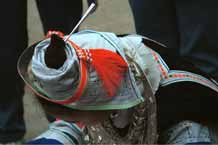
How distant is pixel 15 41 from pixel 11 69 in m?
0.09

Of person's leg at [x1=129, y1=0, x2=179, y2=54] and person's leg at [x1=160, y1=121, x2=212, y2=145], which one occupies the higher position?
person's leg at [x1=129, y1=0, x2=179, y2=54]

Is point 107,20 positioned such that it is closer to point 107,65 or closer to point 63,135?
point 63,135

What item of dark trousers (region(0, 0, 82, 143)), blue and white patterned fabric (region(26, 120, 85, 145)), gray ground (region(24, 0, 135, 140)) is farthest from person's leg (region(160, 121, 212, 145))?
gray ground (region(24, 0, 135, 140))

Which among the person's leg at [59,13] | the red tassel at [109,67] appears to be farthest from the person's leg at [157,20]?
the red tassel at [109,67]

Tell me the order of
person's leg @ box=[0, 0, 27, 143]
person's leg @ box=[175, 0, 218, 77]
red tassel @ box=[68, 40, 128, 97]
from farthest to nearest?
1. person's leg @ box=[0, 0, 27, 143]
2. person's leg @ box=[175, 0, 218, 77]
3. red tassel @ box=[68, 40, 128, 97]

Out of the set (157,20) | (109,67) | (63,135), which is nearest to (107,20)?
(157,20)

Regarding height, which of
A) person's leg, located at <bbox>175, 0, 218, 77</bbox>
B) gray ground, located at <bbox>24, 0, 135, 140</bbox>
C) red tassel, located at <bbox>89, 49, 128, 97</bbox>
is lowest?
gray ground, located at <bbox>24, 0, 135, 140</bbox>

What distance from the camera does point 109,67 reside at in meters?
1.37

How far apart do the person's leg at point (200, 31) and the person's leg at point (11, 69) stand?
0.48m

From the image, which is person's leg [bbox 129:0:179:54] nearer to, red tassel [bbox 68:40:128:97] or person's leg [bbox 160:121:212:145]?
person's leg [bbox 160:121:212:145]

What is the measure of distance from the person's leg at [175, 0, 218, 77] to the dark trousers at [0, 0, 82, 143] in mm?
377

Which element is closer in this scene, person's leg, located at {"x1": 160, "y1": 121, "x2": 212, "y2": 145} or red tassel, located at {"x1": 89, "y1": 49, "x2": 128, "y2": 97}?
red tassel, located at {"x1": 89, "y1": 49, "x2": 128, "y2": 97}

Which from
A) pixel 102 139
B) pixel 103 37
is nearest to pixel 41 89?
pixel 103 37

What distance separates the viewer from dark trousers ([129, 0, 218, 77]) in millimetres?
1776
